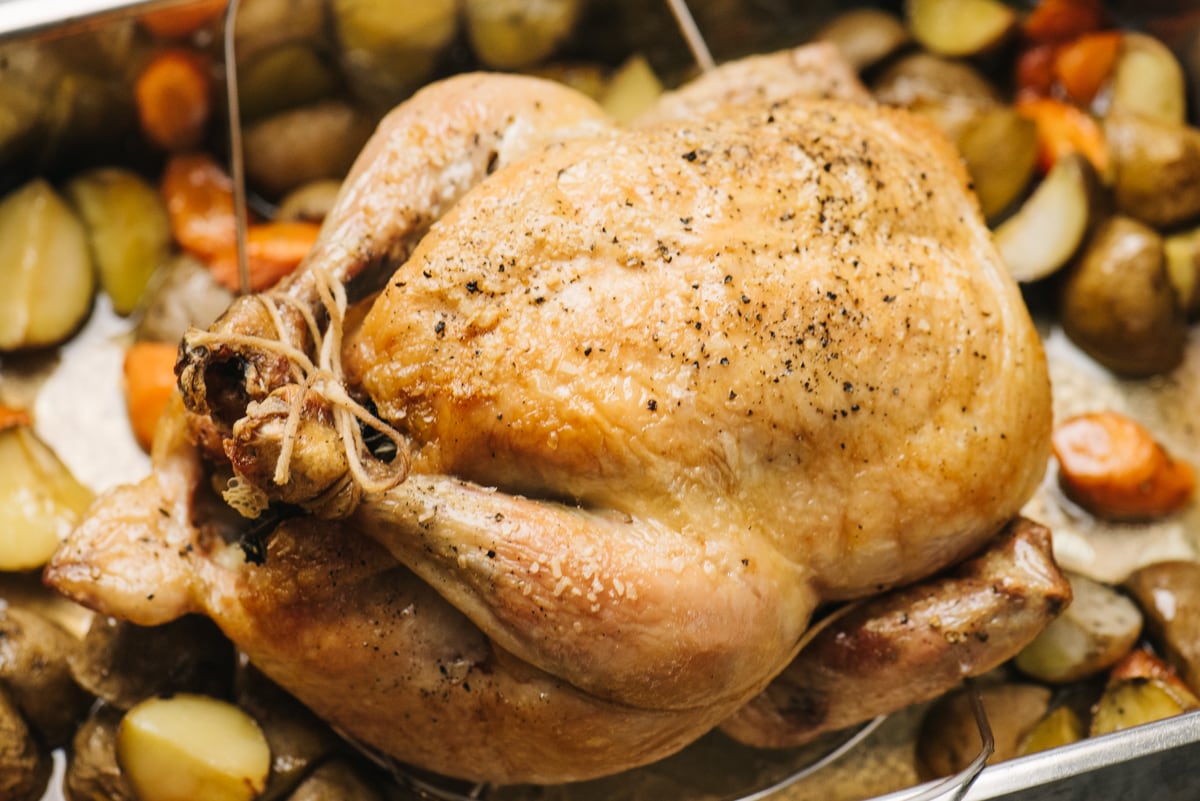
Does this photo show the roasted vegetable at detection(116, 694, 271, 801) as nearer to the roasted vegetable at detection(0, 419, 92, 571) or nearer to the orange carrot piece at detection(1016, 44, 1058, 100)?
the roasted vegetable at detection(0, 419, 92, 571)

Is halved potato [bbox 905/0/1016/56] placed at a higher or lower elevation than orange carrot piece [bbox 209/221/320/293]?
lower

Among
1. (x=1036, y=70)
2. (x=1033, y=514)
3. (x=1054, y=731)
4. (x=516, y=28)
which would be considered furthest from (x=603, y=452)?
(x=1036, y=70)

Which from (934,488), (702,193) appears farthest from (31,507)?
(934,488)

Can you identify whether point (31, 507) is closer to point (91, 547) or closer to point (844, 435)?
point (91, 547)

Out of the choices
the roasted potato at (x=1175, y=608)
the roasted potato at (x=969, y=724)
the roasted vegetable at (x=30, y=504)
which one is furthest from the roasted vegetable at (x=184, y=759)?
the roasted potato at (x=1175, y=608)

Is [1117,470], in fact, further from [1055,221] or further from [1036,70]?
[1036,70]

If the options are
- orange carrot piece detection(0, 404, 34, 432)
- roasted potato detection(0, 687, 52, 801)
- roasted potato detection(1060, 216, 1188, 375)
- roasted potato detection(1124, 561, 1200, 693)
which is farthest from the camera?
roasted potato detection(1060, 216, 1188, 375)

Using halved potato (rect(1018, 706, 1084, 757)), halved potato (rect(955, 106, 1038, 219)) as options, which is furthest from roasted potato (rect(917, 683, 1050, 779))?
halved potato (rect(955, 106, 1038, 219))
